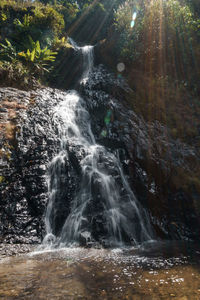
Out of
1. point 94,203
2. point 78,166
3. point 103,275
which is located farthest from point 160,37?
point 103,275

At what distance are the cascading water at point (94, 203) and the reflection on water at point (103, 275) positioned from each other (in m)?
0.77

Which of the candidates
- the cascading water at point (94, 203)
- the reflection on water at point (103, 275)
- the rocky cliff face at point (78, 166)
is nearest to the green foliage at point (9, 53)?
the rocky cliff face at point (78, 166)

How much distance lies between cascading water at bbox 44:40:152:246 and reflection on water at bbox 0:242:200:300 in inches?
30.2

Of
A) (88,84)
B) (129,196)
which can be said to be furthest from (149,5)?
(129,196)

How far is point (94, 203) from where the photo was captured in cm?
608

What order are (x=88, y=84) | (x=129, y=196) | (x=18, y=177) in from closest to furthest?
(x=18, y=177)
(x=129, y=196)
(x=88, y=84)

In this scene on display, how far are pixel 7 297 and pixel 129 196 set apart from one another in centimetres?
445

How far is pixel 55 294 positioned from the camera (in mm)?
2732

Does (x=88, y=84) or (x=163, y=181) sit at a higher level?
(x=88, y=84)

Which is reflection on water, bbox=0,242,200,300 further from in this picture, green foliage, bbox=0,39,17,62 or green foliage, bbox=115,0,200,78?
green foliage, bbox=115,0,200,78

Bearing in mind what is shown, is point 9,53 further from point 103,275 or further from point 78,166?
point 103,275

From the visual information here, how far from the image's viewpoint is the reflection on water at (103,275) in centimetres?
273

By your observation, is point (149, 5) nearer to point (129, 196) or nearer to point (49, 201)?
point (129, 196)

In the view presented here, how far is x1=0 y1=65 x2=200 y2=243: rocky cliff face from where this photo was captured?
18.3 ft
